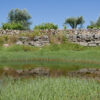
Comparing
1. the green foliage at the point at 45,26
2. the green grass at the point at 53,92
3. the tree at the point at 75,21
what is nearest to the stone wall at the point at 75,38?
the green foliage at the point at 45,26

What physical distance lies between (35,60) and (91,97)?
58.2ft

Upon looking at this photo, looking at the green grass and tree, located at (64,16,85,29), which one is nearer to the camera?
the green grass

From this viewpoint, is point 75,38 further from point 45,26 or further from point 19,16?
point 19,16

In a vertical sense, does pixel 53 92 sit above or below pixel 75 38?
below

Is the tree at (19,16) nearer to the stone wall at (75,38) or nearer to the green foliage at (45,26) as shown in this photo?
the green foliage at (45,26)

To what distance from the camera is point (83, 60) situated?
84.5ft

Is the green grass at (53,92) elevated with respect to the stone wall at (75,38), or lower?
lower

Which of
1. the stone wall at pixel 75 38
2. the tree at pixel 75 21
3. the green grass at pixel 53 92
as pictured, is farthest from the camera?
the tree at pixel 75 21

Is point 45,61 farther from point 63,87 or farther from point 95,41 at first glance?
point 95,41

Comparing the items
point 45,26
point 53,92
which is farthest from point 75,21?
point 53,92

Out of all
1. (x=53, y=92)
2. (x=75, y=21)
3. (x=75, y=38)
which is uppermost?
(x=75, y=21)

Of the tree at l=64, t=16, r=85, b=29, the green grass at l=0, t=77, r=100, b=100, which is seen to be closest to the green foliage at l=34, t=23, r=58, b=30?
the tree at l=64, t=16, r=85, b=29

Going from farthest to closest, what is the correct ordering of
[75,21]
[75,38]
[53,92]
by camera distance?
1. [75,21]
2. [75,38]
3. [53,92]

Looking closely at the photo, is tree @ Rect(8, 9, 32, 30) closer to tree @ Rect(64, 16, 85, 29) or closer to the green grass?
tree @ Rect(64, 16, 85, 29)
